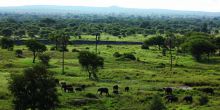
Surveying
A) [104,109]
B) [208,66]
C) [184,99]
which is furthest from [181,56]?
[104,109]

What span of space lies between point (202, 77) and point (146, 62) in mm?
21890

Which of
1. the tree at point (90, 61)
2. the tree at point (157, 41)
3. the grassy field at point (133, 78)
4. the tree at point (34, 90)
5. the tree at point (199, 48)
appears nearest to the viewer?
the tree at point (34, 90)

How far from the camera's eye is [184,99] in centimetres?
4897

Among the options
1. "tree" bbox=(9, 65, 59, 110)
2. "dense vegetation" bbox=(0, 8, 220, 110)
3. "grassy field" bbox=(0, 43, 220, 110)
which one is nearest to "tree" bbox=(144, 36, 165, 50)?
"dense vegetation" bbox=(0, 8, 220, 110)

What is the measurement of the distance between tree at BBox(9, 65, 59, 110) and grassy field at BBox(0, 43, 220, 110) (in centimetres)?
543

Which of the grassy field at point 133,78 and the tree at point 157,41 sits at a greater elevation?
the tree at point 157,41

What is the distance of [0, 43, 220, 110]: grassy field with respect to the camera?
46500 millimetres

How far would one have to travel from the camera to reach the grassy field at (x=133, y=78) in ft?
153

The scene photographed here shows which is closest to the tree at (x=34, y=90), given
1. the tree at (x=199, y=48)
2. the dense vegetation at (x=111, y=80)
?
the dense vegetation at (x=111, y=80)

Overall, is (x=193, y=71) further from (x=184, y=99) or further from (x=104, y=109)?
(x=104, y=109)

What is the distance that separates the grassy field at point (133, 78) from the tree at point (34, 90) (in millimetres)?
5431

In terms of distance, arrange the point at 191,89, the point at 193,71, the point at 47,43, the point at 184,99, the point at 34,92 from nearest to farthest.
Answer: the point at 34,92 < the point at 184,99 < the point at 191,89 < the point at 193,71 < the point at 47,43

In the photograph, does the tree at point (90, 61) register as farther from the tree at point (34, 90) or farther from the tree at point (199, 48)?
the tree at point (199, 48)

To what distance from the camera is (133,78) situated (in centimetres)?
6725
